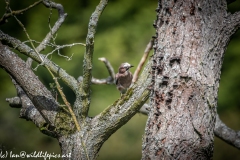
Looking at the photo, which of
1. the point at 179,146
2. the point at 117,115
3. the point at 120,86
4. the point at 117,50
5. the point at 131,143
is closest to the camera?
the point at 179,146

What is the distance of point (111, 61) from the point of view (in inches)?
320

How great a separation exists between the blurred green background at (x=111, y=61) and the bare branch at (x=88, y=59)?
4.14 metres

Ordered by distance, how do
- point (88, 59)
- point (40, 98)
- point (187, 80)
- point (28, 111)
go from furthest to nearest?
1. point (28, 111)
2. point (40, 98)
3. point (88, 59)
4. point (187, 80)

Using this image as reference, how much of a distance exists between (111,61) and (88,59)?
5139 mm

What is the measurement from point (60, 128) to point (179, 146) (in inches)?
39.3

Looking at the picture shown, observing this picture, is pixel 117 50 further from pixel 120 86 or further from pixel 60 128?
pixel 60 128

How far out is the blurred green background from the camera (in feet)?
24.1

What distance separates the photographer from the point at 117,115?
308 centimetres

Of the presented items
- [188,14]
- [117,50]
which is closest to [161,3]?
[188,14]

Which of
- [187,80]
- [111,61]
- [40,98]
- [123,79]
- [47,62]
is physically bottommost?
[187,80]

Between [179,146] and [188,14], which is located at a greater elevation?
[188,14]

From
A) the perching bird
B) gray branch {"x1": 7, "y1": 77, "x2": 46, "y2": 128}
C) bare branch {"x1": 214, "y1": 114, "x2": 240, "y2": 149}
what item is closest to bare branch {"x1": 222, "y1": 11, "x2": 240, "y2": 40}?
gray branch {"x1": 7, "y1": 77, "x2": 46, "y2": 128}

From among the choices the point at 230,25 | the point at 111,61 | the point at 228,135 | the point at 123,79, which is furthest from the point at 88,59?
the point at 111,61

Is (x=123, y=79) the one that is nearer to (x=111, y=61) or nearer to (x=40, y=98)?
(x=111, y=61)
